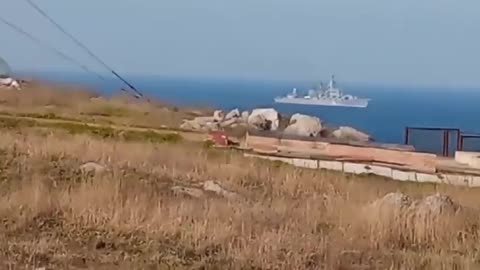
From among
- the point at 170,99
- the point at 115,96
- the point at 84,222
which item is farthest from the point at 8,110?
the point at 84,222

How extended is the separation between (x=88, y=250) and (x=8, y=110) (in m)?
24.8

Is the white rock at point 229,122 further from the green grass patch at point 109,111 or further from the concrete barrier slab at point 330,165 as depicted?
the concrete barrier slab at point 330,165

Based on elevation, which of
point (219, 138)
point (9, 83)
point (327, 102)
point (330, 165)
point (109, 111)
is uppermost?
point (9, 83)

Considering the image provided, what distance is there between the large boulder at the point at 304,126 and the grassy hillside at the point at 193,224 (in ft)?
51.2

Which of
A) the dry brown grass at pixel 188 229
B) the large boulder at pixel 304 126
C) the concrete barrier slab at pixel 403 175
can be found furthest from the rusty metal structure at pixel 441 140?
the dry brown grass at pixel 188 229

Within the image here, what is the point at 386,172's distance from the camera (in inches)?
820

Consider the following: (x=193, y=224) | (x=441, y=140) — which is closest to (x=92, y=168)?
(x=193, y=224)

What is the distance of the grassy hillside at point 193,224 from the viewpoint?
320 inches

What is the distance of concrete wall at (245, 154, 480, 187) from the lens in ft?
66.0

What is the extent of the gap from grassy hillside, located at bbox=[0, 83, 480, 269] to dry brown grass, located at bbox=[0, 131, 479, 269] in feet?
0.04

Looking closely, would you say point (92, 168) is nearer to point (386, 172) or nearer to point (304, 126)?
point (386, 172)

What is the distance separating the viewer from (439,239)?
31.8 feet

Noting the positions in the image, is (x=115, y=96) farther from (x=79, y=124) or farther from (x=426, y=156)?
(x=426, y=156)

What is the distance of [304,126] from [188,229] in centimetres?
2387
